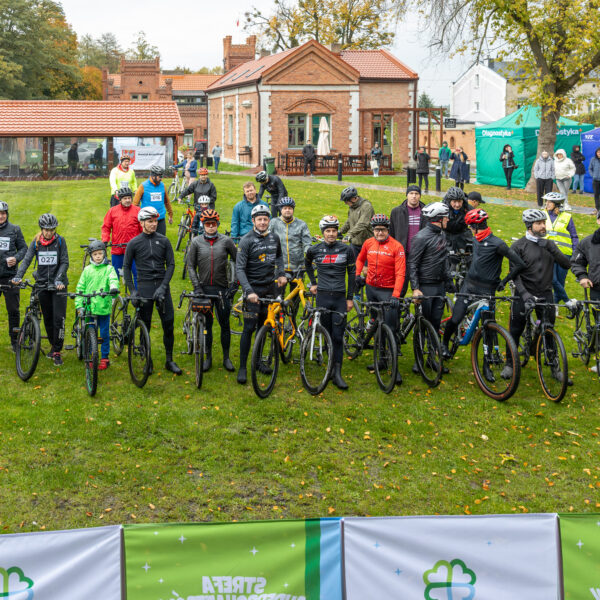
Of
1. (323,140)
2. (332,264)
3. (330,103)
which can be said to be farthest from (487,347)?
(330,103)

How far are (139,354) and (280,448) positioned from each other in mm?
2580

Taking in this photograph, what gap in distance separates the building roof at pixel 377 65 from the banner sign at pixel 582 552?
40468 millimetres

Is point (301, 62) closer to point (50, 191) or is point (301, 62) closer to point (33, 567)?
point (50, 191)

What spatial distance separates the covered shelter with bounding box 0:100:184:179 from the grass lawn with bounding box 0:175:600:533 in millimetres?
25285

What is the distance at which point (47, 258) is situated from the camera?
9.77 meters

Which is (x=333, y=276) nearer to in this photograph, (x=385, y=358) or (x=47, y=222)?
(x=385, y=358)

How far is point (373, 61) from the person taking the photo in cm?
4544

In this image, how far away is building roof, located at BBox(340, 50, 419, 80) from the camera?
143 feet

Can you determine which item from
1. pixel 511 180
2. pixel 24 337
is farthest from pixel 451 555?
pixel 511 180

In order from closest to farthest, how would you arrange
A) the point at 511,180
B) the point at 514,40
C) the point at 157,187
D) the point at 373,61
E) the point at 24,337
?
the point at 24,337
the point at 157,187
the point at 514,40
the point at 511,180
the point at 373,61

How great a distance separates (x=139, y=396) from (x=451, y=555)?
548 centimetres

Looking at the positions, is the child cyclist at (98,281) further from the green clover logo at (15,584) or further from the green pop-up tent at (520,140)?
the green pop-up tent at (520,140)

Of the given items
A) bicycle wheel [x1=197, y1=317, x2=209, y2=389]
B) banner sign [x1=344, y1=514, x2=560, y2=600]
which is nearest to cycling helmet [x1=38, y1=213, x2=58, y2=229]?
bicycle wheel [x1=197, y1=317, x2=209, y2=389]

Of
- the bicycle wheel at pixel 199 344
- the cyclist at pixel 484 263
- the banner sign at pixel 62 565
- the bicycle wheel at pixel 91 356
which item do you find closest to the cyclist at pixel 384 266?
the cyclist at pixel 484 263
